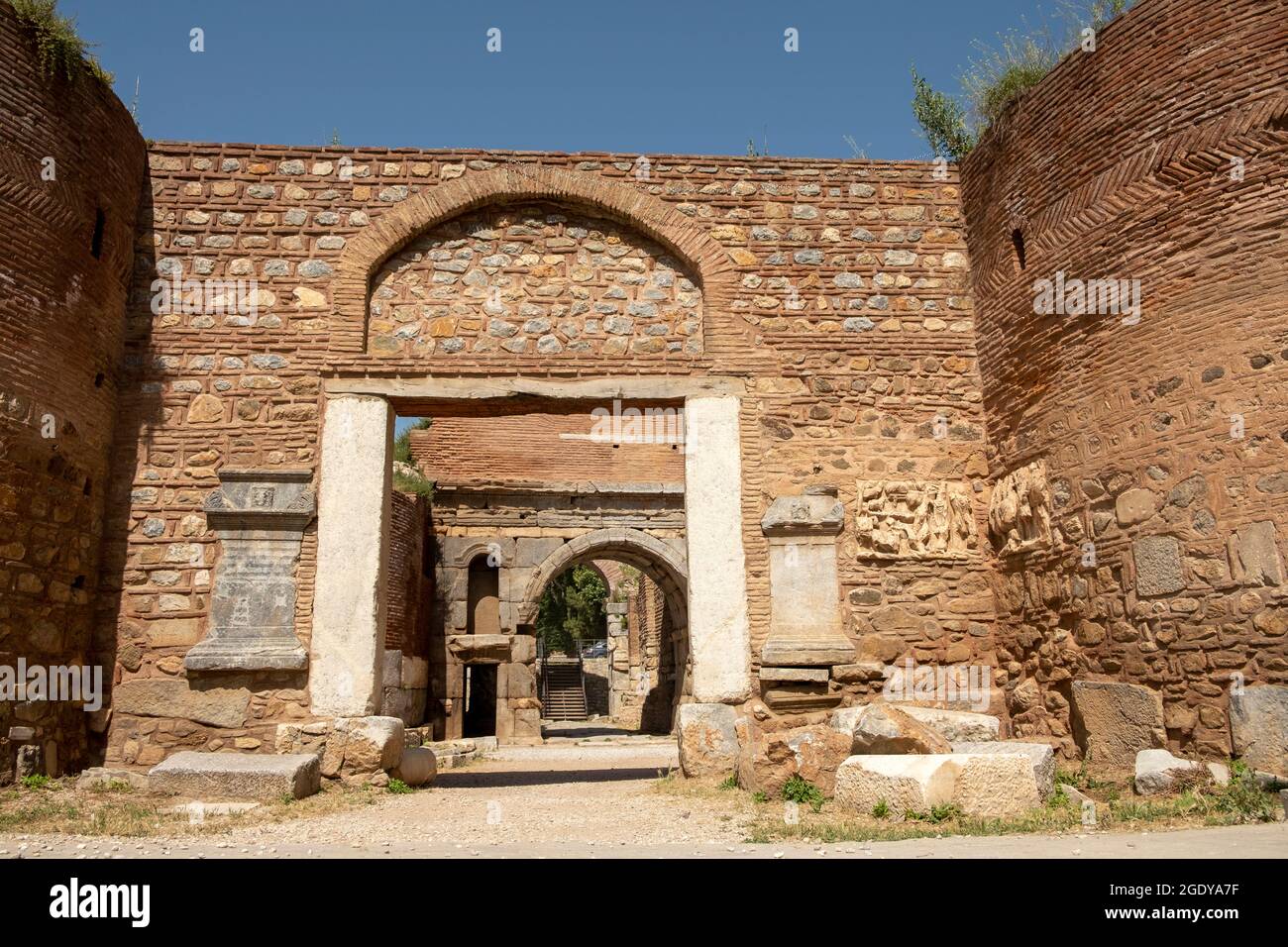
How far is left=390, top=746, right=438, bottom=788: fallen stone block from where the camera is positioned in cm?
733

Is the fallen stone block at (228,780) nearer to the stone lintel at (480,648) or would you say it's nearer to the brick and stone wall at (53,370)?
the brick and stone wall at (53,370)

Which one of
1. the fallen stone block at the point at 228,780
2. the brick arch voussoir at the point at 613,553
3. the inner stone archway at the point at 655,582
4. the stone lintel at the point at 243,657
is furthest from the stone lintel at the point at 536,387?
the brick arch voussoir at the point at 613,553

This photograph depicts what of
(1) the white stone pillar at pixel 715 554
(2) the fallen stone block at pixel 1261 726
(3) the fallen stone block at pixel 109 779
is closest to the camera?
(2) the fallen stone block at pixel 1261 726

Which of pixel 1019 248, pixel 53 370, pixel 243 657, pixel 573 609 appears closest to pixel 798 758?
pixel 243 657

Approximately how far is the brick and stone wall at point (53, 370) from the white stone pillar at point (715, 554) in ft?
14.4

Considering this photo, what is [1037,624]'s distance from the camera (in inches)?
284

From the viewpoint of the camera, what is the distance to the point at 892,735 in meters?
5.80

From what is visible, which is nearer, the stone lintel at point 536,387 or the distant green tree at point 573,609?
the stone lintel at point 536,387

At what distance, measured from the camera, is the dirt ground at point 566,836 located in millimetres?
3889

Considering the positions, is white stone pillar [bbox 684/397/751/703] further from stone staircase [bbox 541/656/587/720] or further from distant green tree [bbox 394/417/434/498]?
stone staircase [bbox 541/656/587/720]

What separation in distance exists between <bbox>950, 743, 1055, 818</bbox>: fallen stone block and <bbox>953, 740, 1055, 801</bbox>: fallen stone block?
48 mm

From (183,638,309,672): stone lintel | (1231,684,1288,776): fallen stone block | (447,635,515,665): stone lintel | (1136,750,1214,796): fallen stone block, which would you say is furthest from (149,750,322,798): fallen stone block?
(447,635,515,665): stone lintel

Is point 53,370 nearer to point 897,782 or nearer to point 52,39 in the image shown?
point 52,39
